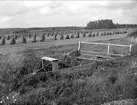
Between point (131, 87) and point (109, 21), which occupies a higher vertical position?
point (109, 21)

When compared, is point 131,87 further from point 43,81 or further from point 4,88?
point 4,88

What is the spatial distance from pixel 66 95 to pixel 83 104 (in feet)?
2.37

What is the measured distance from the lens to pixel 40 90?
571 cm

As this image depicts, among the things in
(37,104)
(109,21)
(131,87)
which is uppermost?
(109,21)

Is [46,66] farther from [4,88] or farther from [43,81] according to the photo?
[4,88]

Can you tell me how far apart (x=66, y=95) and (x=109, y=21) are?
4686 inches

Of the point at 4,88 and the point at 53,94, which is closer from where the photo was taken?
the point at 53,94

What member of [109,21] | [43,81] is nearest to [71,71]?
[43,81]

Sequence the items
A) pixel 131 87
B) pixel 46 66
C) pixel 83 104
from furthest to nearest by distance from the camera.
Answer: pixel 46 66 → pixel 131 87 → pixel 83 104

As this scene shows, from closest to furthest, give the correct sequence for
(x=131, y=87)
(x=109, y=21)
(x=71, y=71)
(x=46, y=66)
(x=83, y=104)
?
(x=83, y=104) → (x=131, y=87) → (x=71, y=71) → (x=46, y=66) → (x=109, y=21)

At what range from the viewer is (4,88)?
624 centimetres

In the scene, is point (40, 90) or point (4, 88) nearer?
point (40, 90)

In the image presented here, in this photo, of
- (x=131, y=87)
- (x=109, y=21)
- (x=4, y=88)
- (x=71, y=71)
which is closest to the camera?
(x=131, y=87)

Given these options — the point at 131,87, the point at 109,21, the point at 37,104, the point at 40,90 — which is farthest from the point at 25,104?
the point at 109,21
